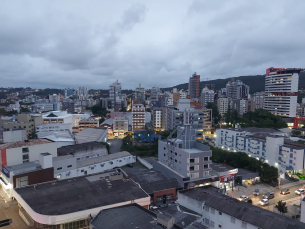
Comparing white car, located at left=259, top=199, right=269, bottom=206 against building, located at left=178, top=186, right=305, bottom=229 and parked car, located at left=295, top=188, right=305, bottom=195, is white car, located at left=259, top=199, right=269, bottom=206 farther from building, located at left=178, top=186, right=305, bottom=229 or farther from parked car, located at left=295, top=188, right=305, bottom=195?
building, located at left=178, top=186, right=305, bottom=229

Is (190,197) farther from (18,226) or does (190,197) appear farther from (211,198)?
(18,226)

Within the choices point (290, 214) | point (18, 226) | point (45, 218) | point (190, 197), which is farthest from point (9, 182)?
point (290, 214)

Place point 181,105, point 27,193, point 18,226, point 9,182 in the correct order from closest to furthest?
1. point 18,226
2. point 27,193
3. point 9,182
4. point 181,105

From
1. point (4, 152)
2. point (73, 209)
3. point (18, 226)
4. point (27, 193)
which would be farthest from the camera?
point (4, 152)

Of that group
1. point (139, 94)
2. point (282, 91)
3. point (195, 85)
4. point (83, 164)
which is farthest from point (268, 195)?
point (139, 94)

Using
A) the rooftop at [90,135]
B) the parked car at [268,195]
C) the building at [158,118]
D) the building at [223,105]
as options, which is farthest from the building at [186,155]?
the building at [223,105]
